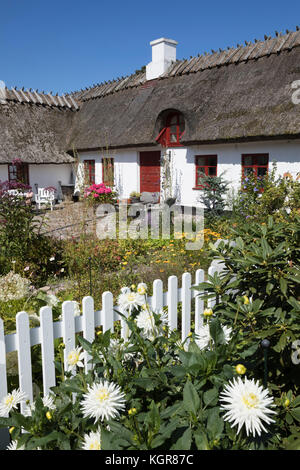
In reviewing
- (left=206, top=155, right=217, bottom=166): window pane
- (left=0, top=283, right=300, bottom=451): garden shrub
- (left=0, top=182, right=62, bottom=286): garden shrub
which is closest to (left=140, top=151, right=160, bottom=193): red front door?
(left=206, top=155, right=217, bottom=166): window pane

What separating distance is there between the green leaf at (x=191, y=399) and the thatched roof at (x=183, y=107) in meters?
8.83

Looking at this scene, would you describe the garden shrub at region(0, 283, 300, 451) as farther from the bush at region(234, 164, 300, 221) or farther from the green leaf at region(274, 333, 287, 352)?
the bush at region(234, 164, 300, 221)

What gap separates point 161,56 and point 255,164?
7.07 meters

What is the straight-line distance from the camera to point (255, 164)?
1030 centimetres

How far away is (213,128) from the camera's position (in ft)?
35.3

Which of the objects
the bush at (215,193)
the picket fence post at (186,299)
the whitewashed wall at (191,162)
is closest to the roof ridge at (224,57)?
the whitewashed wall at (191,162)

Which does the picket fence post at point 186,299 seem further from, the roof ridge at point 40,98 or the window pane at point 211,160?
the roof ridge at point 40,98

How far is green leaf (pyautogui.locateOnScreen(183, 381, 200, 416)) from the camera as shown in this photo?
1322 mm

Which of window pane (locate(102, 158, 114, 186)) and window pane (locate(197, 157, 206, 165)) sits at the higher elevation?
window pane (locate(197, 157, 206, 165))

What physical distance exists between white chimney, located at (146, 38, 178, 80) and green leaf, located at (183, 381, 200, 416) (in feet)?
48.8

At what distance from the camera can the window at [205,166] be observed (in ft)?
37.3

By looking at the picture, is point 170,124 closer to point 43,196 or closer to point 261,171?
point 261,171
